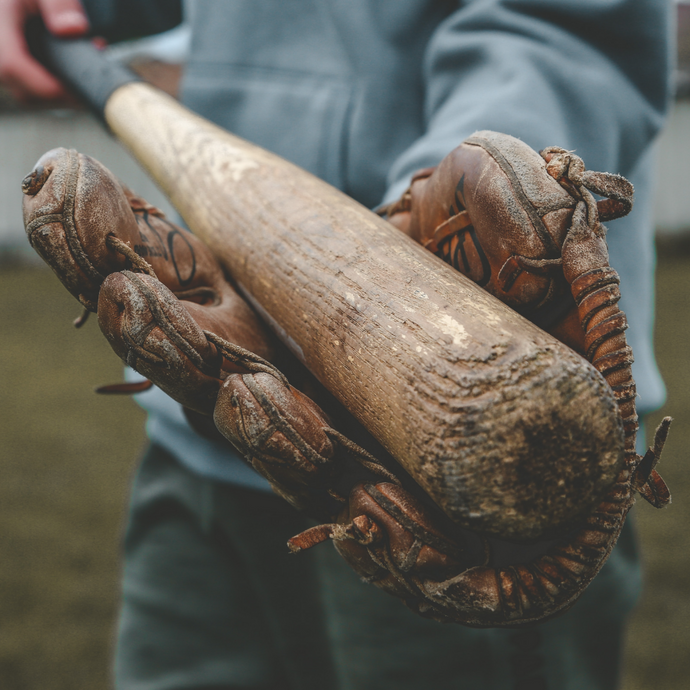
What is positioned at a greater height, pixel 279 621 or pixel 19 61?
pixel 19 61

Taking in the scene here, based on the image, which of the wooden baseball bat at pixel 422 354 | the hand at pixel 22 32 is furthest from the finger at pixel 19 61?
the wooden baseball bat at pixel 422 354

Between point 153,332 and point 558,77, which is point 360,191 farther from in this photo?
point 153,332

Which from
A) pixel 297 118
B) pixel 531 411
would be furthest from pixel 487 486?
pixel 297 118

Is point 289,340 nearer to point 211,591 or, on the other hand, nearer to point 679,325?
point 211,591

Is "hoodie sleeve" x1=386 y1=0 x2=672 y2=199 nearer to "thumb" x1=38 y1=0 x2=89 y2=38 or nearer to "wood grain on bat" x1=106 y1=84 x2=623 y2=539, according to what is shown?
"wood grain on bat" x1=106 y1=84 x2=623 y2=539

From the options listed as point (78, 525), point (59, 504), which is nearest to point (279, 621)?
point (78, 525)

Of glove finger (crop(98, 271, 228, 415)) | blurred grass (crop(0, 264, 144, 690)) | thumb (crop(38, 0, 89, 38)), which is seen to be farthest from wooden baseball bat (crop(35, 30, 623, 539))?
blurred grass (crop(0, 264, 144, 690))

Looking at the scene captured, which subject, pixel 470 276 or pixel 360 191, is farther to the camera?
pixel 360 191
